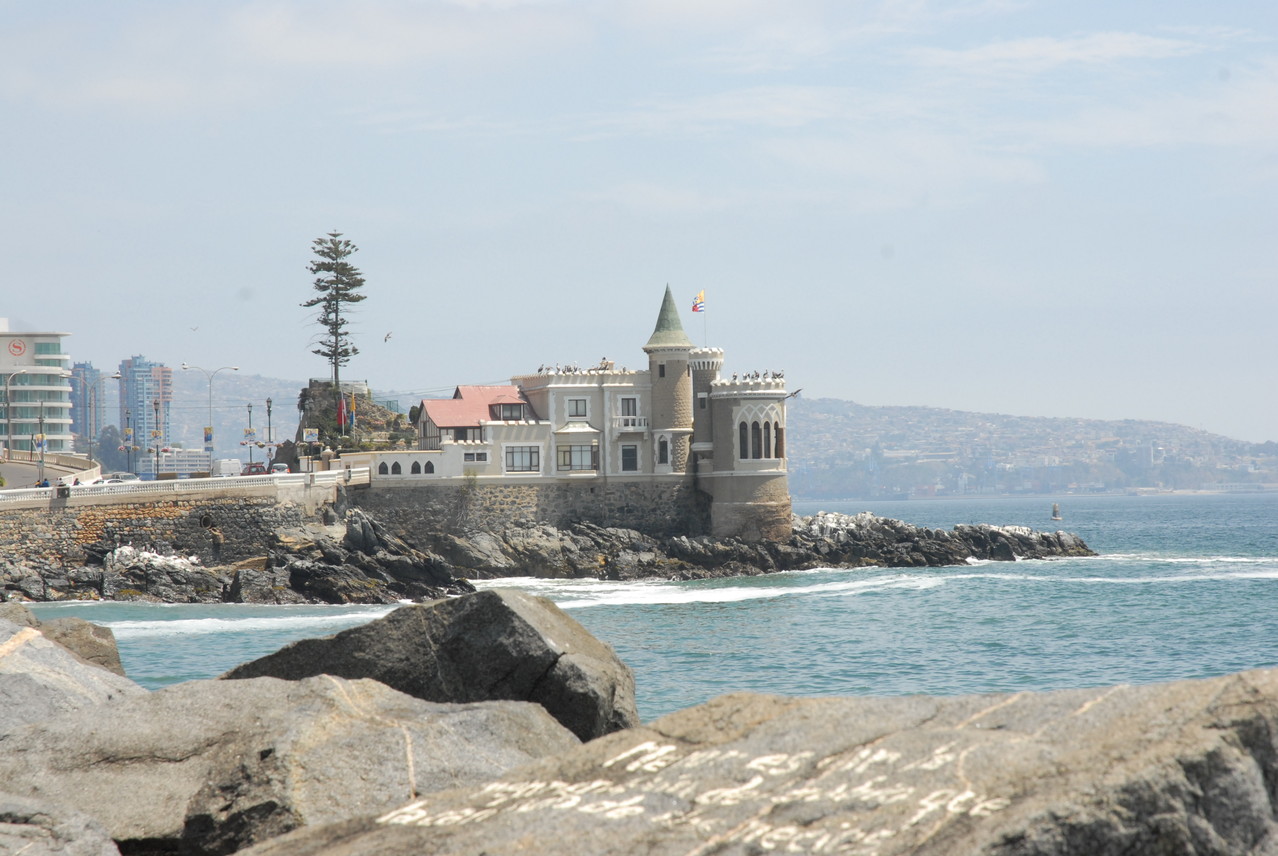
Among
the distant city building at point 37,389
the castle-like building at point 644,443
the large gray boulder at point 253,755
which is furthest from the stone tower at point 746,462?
the distant city building at point 37,389

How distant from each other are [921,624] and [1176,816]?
32.7 meters

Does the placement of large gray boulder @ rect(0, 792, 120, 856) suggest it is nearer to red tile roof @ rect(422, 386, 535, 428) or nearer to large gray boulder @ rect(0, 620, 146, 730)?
large gray boulder @ rect(0, 620, 146, 730)

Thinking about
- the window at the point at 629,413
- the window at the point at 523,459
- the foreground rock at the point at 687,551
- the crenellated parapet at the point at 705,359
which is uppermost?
the crenellated parapet at the point at 705,359

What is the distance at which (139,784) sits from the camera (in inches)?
408

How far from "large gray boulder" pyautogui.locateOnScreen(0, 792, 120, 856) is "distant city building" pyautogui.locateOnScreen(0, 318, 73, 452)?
10057 centimetres

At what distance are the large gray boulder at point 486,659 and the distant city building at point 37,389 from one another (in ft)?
319

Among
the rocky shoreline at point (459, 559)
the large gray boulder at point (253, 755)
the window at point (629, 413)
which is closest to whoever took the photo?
the large gray boulder at point (253, 755)

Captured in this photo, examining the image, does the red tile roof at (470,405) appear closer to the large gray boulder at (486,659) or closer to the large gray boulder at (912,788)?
the large gray boulder at (486,659)

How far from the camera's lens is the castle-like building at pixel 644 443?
59938 mm

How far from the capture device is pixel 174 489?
5053 centimetres

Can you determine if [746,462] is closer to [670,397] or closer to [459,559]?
[670,397]

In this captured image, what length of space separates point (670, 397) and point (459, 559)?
12484mm

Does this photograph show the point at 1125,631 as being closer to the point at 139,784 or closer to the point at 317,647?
the point at 317,647

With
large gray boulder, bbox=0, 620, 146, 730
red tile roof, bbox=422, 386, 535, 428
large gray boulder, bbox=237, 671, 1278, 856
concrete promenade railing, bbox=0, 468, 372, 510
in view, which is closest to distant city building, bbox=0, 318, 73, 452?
red tile roof, bbox=422, 386, 535, 428
